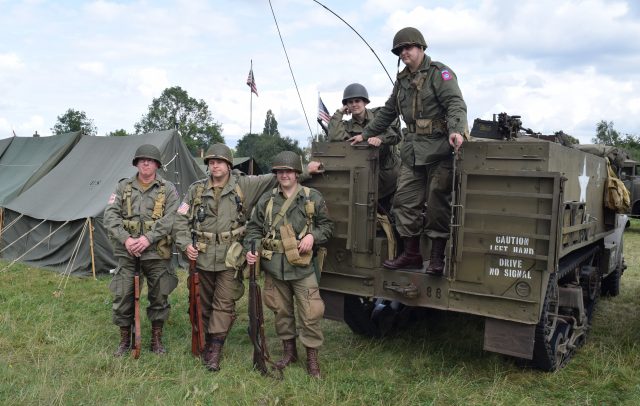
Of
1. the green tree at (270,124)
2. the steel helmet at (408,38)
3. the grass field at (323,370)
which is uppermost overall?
the green tree at (270,124)

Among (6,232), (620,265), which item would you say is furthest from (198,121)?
(620,265)

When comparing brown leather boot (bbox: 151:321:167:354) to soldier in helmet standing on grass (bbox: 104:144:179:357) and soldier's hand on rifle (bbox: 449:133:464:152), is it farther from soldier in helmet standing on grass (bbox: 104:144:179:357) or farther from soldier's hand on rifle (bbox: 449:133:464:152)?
soldier's hand on rifle (bbox: 449:133:464:152)

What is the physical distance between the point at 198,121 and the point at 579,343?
66.1 m

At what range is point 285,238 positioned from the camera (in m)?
4.26

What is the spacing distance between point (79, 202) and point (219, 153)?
224 inches

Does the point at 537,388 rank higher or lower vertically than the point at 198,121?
lower

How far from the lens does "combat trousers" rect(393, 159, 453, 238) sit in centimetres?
427

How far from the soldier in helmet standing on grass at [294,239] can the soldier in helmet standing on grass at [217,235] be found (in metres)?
0.18

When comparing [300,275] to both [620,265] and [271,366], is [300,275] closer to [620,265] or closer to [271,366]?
[271,366]

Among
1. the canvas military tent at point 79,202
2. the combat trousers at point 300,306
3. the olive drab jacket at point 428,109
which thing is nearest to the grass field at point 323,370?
the combat trousers at point 300,306

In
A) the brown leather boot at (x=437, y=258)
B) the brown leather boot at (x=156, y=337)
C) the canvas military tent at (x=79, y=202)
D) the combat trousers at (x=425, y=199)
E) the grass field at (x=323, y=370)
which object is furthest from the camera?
the canvas military tent at (x=79, y=202)

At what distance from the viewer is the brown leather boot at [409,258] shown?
443 cm

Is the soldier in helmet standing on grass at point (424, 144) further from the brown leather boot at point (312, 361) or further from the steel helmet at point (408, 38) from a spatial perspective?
the brown leather boot at point (312, 361)

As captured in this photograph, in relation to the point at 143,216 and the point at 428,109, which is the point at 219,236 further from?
the point at 428,109
